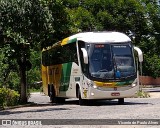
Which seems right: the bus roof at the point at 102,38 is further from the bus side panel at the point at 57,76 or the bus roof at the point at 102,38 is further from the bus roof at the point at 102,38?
the bus side panel at the point at 57,76

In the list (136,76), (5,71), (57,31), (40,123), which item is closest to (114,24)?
(5,71)

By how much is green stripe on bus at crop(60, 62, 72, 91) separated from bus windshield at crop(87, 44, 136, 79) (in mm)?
2475

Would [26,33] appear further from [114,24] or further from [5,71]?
[114,24]

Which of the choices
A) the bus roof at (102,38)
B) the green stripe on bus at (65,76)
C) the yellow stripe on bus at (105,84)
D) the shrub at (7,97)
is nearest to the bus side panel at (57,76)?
the green stripe on bus at (65,76)

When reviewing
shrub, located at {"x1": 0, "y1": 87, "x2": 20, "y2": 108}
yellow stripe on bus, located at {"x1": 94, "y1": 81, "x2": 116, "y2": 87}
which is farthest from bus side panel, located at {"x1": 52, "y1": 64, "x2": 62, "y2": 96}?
yellow stripe on bus, located at {"x1": 94, "y1": 81, "x2": 116, "y2": 87}

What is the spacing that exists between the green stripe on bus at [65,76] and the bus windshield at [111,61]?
2475 mm

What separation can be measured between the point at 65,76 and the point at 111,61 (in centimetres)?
419

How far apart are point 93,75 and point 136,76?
2.19m

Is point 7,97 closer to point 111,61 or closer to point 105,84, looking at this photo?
point 105,84

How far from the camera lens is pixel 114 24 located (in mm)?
37781

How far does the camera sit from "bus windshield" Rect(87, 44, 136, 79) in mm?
21469

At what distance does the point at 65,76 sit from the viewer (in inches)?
982

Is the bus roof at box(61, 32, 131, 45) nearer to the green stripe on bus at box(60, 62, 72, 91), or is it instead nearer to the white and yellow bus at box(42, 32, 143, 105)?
the white and yellow bus at box(42, 32, 143, 105)

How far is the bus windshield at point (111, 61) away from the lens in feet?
70.4
